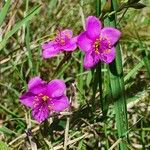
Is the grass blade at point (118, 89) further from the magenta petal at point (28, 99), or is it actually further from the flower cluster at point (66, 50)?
the magenta petal at point (28, 99)

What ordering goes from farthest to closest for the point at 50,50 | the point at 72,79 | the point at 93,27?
the point at 72,79, the point at 50,50, the point at 93,27

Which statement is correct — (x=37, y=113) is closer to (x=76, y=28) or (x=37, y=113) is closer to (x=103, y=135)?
(x=103, y=135)

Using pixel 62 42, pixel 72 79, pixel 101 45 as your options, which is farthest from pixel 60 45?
pixel 72 79

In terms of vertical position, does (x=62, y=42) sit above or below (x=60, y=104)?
above

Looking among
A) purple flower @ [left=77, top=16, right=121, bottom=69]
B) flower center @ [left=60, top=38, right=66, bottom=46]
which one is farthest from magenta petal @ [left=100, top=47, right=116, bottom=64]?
flower center @ [left=60, top=38, right=66, bottom=46]

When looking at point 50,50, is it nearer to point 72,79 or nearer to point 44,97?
point 44,97

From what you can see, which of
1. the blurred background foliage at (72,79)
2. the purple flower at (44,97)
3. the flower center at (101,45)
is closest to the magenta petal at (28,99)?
the purple flower at (44,97)
